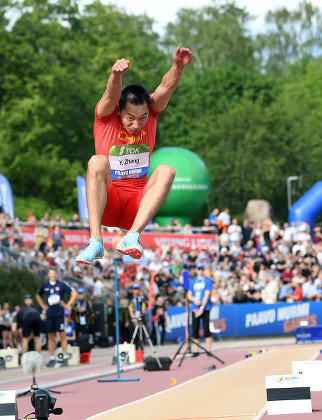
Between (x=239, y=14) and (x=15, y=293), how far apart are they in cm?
5147

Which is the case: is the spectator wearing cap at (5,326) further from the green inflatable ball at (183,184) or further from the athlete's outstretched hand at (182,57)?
the green inflatable ball at (183,184)

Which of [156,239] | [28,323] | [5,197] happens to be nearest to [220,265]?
[156,239]

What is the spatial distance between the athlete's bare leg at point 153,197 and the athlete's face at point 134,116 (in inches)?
18.9

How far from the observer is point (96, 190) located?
780 centimetres

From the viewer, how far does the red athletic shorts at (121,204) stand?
8139mm

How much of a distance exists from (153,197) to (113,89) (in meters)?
0.99

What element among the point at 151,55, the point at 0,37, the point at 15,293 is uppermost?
the point at 151,55

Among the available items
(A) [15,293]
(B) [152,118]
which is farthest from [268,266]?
(B) [152,118]

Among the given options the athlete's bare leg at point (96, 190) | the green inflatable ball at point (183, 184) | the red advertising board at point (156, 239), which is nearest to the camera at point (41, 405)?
the athlete's bare leg at point (96, 190)

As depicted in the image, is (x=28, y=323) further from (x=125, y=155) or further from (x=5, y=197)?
(x=125, y=155)

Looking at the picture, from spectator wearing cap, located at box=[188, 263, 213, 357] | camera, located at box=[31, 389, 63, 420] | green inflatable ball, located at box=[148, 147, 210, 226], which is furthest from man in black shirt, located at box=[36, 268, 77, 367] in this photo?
green inflatable ball, located at box=[148, 147, 210, 226]

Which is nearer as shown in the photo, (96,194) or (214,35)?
(96,194)

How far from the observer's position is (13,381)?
15.7 meters

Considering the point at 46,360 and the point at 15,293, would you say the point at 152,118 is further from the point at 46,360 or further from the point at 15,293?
the point at 15,293
